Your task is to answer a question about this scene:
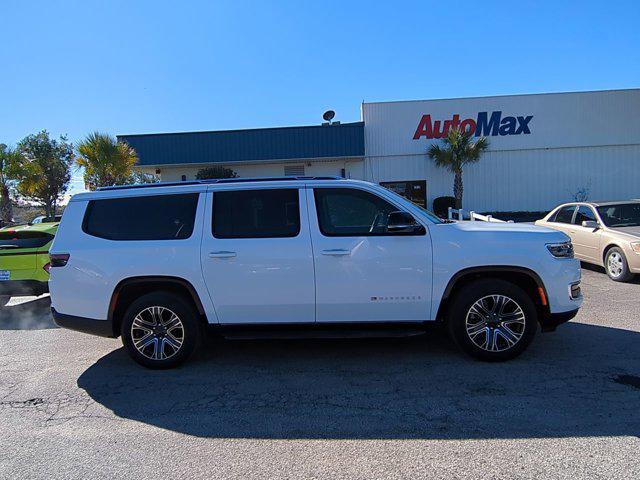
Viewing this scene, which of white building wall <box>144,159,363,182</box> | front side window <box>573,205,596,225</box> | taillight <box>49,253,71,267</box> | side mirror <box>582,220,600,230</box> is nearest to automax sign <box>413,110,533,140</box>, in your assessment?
white building wall <box>144,159,363,182</box>

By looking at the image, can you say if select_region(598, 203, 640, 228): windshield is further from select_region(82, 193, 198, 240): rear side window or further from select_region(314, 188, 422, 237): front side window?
select_region(82, 193, 198, 240): rear side window

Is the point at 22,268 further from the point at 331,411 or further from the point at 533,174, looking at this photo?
the point at 533,174

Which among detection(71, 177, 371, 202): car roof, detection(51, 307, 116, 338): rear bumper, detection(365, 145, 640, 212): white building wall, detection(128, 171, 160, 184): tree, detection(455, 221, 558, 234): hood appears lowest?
detection(51, 307, 116, 338): rear bumper

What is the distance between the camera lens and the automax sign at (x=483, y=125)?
23672 millimetres

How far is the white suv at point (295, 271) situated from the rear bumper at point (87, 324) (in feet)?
0.06

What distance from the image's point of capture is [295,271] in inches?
171

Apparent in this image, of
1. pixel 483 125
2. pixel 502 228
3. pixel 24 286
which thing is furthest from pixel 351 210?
pixel 483 125

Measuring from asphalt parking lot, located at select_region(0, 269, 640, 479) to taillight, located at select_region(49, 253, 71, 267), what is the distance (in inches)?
47.1

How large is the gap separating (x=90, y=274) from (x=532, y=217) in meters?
23.4

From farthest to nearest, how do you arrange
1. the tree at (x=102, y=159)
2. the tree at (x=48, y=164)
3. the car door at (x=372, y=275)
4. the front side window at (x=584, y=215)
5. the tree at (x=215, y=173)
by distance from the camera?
1. the tree at (x=48, y=164)
2. the tree at (x=215, y=173)
3. the tree at (x=102, y=159)
4. the front side window at (x=584, y=215)
5. the car door at (x=372, y=275)

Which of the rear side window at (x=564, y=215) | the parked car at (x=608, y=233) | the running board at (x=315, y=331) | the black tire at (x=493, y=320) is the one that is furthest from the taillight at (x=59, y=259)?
the rear side window at (x=564, y=215)

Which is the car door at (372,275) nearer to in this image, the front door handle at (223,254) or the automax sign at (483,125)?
the front door handle at (223,254)

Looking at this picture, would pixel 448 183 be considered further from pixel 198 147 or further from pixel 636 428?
pixel 636 428

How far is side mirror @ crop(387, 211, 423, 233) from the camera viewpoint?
4332 millimetres
